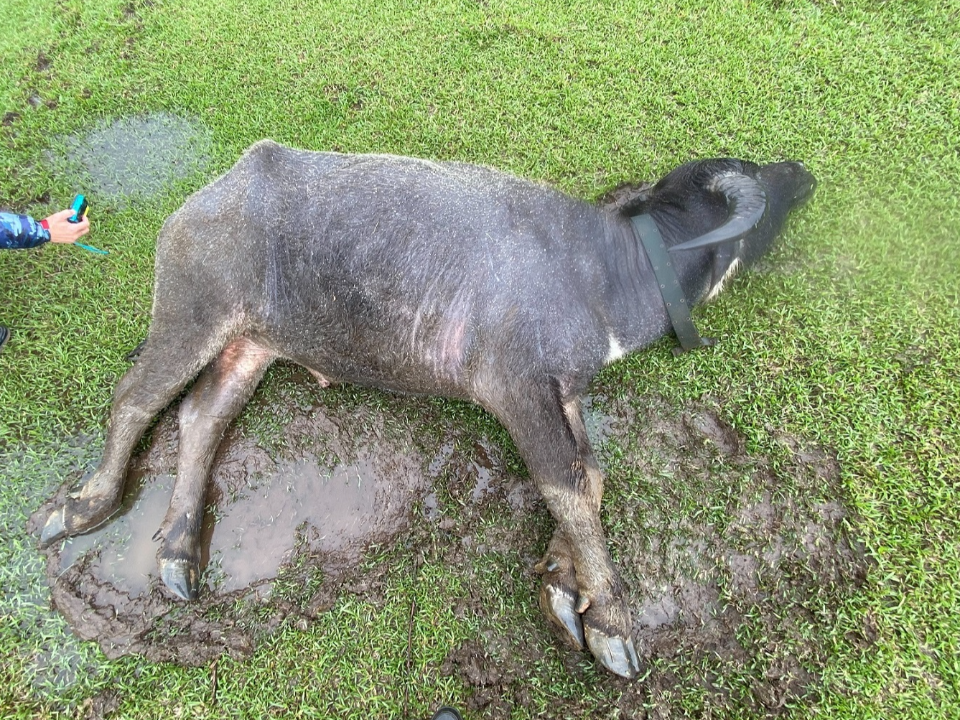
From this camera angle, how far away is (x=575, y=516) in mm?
3076

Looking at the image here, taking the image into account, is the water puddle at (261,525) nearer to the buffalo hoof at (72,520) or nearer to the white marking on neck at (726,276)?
the buffalo hoof at (72,520)

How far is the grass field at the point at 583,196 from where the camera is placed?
3.25 metres

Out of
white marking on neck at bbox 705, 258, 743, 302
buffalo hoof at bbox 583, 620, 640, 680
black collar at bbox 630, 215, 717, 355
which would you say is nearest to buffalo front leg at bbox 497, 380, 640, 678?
buffalo hoof at bbox 583, 620, 640, 680

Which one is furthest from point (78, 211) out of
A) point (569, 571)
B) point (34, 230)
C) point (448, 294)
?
point (569, 571)

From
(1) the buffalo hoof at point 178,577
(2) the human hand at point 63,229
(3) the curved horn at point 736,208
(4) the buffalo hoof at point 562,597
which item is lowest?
(1) the buffalo hoof at point 178,577

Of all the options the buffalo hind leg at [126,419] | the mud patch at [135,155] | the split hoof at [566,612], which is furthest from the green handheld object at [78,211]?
the split hoof at [566,612]

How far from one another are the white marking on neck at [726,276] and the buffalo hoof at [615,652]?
2.14 metres

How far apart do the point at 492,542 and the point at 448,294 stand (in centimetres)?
161

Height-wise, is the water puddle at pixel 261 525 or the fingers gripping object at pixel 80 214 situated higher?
the fingers gripping object at pixel 80 214

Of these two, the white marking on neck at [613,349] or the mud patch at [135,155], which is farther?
the mud patch at [135,155]

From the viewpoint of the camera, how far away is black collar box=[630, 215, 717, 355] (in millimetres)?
3221

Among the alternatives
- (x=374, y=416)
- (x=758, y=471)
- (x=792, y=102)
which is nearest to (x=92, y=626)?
(x=374, y=416)

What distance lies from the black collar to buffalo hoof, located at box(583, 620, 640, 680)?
177cm

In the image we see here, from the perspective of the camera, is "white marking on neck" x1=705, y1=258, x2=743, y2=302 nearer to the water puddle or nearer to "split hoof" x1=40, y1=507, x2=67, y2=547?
the water puddle
